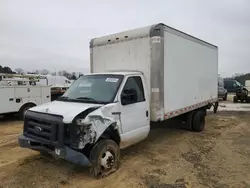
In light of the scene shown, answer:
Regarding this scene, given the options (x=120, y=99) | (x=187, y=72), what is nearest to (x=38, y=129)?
(x=120, y=99)

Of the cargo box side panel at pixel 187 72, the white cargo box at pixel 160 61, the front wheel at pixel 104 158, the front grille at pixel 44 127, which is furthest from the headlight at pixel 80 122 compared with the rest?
the cargo box side panel at pixel 187 72

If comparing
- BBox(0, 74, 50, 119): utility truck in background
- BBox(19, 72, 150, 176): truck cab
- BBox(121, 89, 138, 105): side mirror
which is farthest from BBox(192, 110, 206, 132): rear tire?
BBox(0, 74, 50, 119): utility truck in background

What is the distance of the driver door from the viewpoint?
5500 millimetres

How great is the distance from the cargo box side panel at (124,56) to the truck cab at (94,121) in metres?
0.40

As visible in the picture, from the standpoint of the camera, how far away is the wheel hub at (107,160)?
492cm

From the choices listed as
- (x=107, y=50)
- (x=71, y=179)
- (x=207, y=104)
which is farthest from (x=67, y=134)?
(x=207, y=104)

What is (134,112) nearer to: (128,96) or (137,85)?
(128,96)

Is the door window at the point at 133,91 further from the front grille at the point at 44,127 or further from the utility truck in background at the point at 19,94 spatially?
the utility truck in background at the point at 19,94

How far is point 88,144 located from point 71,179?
824 mm

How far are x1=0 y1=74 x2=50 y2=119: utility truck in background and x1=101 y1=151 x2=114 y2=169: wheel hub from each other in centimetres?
819

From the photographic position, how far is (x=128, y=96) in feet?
18.4

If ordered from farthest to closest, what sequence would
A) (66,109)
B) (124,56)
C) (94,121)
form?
(124,56)
(66,109)
(94,121)

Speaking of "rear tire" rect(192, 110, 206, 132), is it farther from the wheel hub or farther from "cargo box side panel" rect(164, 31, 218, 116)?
the wheel hub

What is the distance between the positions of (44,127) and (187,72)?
200 inches
